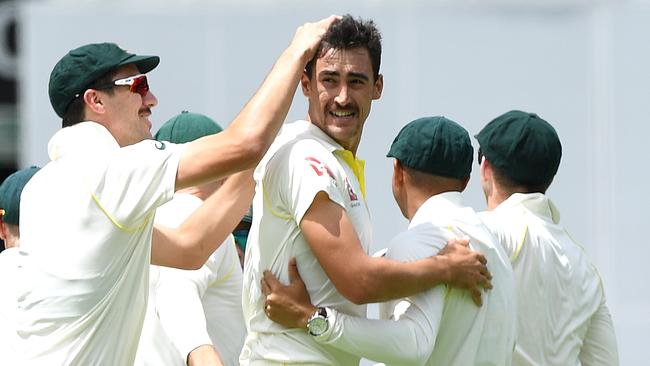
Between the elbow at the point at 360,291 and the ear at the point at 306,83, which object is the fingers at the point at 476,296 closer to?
the elbow at the point at 360,291

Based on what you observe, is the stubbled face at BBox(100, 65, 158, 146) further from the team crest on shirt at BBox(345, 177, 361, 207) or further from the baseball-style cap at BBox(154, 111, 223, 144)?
→ the baseball-style cap at BBox(154, 111, 223, 144)

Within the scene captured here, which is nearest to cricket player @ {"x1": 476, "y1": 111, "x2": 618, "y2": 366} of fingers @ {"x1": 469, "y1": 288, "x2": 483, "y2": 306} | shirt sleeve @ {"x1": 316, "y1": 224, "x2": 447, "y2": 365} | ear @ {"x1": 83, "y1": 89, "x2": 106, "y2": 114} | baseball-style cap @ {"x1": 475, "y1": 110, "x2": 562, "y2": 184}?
baseball-style cap @ {"x1": 475, "y1": 110, "x2": 562, "y2": 184}

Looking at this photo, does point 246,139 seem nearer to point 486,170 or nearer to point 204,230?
point 204,230

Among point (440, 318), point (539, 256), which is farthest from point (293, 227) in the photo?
point (539, 256)

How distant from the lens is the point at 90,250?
14.5 ft

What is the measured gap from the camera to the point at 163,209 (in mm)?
5480

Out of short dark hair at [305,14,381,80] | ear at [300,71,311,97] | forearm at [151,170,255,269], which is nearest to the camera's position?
short dark hair at [305,14,381,80]

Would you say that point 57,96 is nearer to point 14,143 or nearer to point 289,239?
point 289,239

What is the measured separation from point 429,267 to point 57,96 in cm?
136

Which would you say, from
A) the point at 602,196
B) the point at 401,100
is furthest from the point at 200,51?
the point at 602,196

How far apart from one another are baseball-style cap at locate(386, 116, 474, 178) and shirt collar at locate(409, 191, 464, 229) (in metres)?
0.08

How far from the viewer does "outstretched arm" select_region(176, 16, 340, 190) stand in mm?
4305

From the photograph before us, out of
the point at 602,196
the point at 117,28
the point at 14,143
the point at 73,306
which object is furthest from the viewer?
the point at 14,143

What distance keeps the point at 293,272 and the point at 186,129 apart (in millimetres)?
1558
